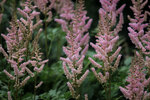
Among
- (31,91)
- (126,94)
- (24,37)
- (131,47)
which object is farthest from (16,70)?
(131,47)

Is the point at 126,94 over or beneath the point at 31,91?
over

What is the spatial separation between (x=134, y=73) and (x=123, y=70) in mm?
1729

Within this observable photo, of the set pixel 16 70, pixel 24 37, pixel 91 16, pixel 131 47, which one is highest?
pixel 24 37

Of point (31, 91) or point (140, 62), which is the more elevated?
point (140, 62)

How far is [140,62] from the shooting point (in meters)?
2.62

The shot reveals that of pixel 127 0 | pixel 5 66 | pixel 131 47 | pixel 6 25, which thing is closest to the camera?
pixel 5 66

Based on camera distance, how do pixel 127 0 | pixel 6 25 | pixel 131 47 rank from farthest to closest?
1. pixel 131 47
2. pixel 127 0
3. pixel 6 25

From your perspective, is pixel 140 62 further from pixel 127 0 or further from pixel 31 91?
pixel 127 0

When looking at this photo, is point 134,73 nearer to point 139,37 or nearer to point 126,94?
point 126,94

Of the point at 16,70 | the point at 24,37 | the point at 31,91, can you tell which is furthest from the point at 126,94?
the point at 31,91

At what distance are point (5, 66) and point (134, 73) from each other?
243cm

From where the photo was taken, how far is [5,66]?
4.05m

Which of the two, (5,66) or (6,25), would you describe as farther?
(6,25)

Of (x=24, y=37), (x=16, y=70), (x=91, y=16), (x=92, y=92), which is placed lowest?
(x=92, y=92)
